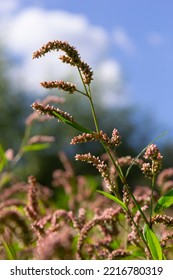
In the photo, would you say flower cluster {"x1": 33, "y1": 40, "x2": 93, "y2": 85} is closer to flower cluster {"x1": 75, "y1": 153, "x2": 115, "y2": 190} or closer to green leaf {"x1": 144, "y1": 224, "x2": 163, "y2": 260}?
flower cluster {"x1": 75, "y1": 153, "x2": 115, "y2": 190}

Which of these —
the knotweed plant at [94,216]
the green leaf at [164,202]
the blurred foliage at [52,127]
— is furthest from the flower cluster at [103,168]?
the blurred foliage at [52,127]

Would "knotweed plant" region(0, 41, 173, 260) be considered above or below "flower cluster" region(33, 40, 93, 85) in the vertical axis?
below

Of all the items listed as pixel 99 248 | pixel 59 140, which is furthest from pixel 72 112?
pixel 99 248

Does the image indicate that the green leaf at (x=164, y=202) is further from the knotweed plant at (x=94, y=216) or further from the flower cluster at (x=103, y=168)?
the flower cluster at (x=103, y=168)

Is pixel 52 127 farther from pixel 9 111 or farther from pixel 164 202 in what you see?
pixel 164 202

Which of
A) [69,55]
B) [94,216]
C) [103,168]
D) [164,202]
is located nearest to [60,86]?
[69,55]

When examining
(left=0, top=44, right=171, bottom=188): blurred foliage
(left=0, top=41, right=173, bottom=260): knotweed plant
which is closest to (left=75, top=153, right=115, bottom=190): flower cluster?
(left=0, top=41, right=173, bottom=260): knotweed plant
